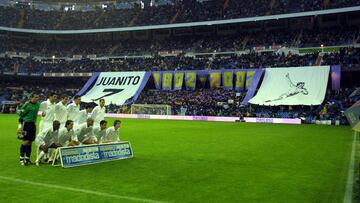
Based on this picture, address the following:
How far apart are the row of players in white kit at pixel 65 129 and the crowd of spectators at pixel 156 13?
143 ft

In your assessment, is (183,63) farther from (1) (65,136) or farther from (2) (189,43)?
(1) (65,136)

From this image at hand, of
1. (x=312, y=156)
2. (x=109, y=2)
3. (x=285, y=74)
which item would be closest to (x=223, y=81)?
(x=285, y=74)

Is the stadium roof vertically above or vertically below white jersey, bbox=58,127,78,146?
above

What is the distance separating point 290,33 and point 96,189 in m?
51.9

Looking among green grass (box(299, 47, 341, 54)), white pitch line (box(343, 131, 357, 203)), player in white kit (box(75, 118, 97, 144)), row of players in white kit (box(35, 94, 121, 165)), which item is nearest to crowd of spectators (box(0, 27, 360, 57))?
green grass (box(299, 47, 341, 54))

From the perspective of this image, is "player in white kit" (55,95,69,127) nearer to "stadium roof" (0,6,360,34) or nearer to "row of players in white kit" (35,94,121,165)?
"row of players in white kit" (35,94,121,165)

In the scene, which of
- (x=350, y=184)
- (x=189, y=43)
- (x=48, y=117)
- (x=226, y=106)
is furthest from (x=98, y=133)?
(x=189, y=43)

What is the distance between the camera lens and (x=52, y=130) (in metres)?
11.1

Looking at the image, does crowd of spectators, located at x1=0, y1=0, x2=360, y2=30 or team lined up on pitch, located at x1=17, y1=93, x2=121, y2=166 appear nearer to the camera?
team lined up on pitch, located at x1=17, y1=93, x2=121, y2=166

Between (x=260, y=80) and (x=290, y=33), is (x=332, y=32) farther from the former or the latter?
(x=260, y=80)

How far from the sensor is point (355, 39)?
46.1 metres

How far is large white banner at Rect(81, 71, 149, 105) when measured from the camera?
4816cm

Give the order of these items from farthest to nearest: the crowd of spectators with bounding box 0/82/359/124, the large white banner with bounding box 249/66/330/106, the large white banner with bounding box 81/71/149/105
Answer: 1. the large white banner with bounding box 81/71/149/105
2. the crowd of spectators with bounding box 0/82/359/124
3. the large white banner with bounding box 249/66/330/106

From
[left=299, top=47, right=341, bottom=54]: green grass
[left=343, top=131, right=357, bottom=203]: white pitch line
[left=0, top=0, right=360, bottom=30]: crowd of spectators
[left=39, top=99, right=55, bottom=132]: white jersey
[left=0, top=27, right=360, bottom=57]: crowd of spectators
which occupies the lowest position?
[left=343, top=131, right=357, bottom=203]: white pitch line
